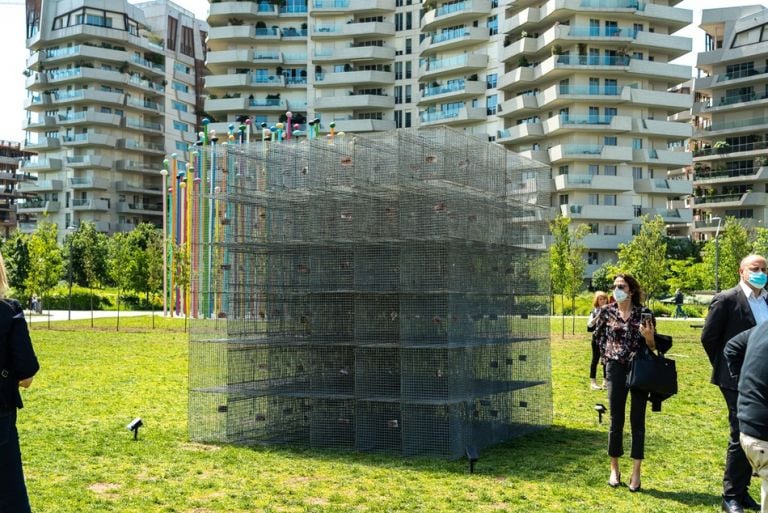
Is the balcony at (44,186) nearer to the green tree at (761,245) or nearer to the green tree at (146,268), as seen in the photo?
the green tree at (146,268)

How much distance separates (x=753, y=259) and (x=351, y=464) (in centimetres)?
525

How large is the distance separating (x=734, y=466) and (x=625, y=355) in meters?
1.62

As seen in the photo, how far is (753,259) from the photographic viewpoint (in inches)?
351

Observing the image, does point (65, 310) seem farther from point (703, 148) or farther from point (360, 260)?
point (703, 148)

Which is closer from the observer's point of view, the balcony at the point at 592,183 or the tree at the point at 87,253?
the tree at the point at 87,253

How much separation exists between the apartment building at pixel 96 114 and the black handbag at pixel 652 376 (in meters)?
97.5

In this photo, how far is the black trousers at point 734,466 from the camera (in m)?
8.79

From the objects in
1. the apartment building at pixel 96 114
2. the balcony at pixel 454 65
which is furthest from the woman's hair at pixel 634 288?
the apartment building at pixel 96 114

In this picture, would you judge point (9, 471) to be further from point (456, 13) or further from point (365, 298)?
point (456, 13)

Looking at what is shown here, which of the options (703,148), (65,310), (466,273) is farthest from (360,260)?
(703,148)

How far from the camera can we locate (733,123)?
93.8m

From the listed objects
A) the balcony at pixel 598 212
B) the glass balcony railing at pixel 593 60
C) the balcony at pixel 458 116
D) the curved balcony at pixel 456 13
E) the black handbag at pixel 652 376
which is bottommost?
the black handbag at pixel 652 376

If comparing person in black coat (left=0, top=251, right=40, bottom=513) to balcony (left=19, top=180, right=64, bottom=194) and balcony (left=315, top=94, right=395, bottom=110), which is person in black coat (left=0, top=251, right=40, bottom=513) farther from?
balcony (left=19, top=180, right=64, bottom=194)

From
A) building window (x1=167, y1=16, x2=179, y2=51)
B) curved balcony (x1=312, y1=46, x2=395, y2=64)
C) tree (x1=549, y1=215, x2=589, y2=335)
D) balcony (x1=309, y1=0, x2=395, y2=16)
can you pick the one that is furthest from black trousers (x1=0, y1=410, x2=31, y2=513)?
building window (x1=167, y1=16, x2=179, y2=51)
